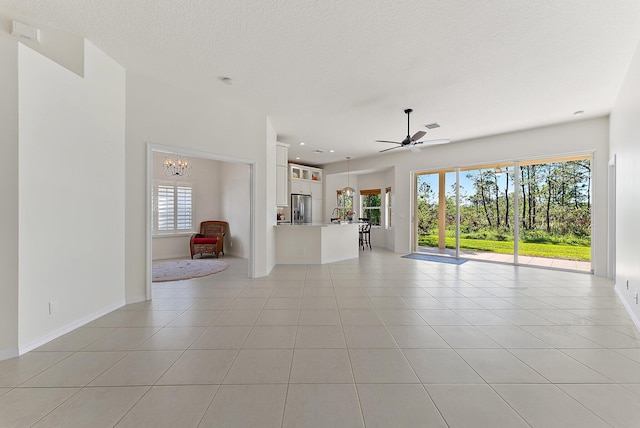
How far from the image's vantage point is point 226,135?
4469mm

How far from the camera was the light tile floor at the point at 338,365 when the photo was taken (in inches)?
→ 62.6

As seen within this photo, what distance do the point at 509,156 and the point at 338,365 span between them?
639 centimetres

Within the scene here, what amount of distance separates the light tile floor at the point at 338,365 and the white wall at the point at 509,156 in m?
2.18

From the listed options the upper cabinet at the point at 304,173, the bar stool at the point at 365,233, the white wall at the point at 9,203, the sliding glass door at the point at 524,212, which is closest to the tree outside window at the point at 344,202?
the bar stool at the point at 365,233

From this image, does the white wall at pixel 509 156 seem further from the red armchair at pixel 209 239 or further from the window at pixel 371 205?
the red armchair at pixel 209 239

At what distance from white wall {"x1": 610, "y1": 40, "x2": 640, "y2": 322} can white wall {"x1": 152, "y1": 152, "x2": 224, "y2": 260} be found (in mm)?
8137

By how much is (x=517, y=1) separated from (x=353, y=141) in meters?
4.76

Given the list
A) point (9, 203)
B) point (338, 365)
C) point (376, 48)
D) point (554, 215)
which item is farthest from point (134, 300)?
point (554, 215)

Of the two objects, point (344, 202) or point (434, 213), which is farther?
point (344, 202)

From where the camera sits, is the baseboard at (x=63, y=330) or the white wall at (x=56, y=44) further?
the white wall at (x=56, y=44)

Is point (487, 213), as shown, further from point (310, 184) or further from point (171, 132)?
point (171, 132)

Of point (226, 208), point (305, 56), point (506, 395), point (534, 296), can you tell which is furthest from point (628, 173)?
point (226, 208)

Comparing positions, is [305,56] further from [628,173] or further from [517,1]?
[628,173]

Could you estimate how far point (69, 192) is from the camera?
275 cm
